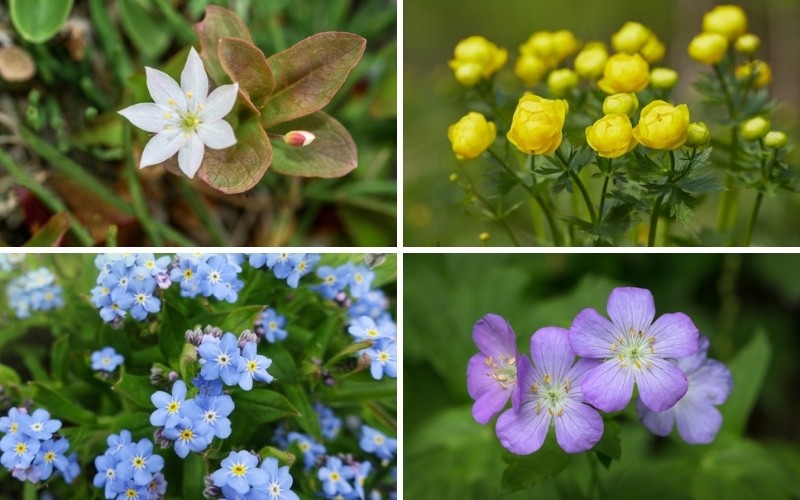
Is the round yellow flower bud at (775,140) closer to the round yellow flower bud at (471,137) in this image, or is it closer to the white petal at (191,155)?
the round yellow flower bud at (471,137)

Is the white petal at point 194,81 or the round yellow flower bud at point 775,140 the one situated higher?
the white petal at point 194,81

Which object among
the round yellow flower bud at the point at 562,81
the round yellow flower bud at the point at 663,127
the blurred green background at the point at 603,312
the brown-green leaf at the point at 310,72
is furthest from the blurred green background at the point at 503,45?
the round yellow flower bud at the point at 663,127

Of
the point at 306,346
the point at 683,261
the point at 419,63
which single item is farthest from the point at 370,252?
the point at 419,63

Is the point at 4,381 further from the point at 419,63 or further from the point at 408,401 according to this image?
the point at 419,63

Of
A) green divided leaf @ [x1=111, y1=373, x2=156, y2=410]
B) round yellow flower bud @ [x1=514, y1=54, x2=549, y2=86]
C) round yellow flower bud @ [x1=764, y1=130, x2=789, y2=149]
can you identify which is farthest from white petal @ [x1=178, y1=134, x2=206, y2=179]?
round yellow flower bud @ [x1=764, y1=130, x2=789, y2=149]

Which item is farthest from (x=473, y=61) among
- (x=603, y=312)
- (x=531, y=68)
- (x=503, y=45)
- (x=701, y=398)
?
(x=503, y=45)

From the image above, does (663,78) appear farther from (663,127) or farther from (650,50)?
(663,127)

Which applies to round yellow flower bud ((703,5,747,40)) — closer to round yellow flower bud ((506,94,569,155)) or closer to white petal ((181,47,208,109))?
round yellow flower bud ((506,94,569,155))
